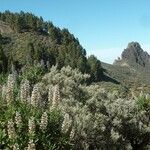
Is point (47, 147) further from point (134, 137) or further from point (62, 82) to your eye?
point (134, 137)

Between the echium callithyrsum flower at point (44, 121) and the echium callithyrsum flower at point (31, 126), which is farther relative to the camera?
the echium callithyrsum flower at point (44, 121)

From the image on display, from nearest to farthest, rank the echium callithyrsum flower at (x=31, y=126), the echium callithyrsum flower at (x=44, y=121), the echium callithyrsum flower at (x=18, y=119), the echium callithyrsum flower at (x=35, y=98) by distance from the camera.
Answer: the echium callithyrsum flower at (x=31, y=126)
the echium callithyrsum flower at (x=18, y=119)
the echium callithyrsum flower at (x=44, y=121)
the echium callithyrsum flower at (x=35, y=98)

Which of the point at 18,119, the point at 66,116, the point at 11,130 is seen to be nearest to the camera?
the point at 11,130

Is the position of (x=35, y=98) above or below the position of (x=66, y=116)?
above

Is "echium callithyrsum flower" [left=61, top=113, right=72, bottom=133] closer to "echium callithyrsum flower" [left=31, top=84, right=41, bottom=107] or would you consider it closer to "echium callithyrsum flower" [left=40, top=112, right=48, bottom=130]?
"echium callithyrsum flower" [left=40, top=112, right=48, bottom=130]

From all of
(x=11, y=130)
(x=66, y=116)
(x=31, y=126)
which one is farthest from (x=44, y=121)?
(x=11, y=130)

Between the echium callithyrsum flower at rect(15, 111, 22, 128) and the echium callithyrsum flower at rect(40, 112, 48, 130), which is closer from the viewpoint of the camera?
the echium callithyrsum flower at rect(15, 111, 22, 128)

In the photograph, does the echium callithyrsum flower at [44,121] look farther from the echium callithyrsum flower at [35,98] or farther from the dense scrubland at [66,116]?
the echium callithyrsum flower at [35,98]

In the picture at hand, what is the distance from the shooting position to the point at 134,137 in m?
57.0

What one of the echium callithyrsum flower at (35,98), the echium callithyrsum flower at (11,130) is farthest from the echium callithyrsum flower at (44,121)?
the echium callithyrsum flower at (35,98)

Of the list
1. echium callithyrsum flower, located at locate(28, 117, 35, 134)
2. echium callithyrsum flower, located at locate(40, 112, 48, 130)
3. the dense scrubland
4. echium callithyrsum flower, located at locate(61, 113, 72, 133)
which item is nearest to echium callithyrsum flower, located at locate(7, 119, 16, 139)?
the dense scrubland

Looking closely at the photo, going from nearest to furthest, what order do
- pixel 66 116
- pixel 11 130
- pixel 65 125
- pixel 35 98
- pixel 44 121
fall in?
pixel 11 130, pixel 44 121, pixel 65 125, pixel 66 116, pixel 35 98

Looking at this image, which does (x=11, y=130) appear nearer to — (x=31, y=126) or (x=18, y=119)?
(x=18, y=119)

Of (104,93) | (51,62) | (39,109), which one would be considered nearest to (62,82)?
(104,93)
